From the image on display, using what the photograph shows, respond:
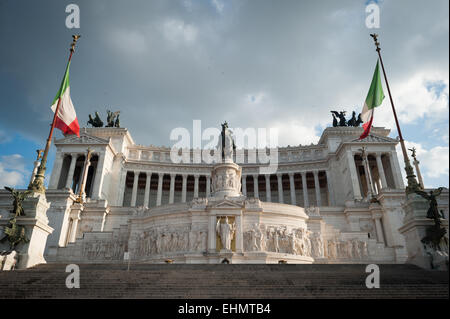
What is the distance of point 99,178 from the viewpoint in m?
51.1

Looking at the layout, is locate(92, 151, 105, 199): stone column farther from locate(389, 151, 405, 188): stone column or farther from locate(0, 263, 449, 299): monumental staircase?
locate(389, 151, 405, 188): stone column

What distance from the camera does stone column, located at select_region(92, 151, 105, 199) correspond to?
163ft

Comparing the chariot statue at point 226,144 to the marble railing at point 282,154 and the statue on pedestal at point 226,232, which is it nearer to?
the statue on pedestal at point 226,232

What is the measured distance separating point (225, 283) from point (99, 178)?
43517mm

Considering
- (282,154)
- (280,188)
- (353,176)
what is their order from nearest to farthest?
(353,176) → (280,188) → (282,154)

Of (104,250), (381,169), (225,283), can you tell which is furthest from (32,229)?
(381,169)

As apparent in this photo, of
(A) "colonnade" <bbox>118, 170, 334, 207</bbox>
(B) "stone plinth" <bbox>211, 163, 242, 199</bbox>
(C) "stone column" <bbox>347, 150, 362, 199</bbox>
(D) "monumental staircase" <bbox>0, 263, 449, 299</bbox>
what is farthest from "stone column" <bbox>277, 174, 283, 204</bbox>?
(D) "monumental staircase" <bbox>0, 263, 449, 299</bbox>

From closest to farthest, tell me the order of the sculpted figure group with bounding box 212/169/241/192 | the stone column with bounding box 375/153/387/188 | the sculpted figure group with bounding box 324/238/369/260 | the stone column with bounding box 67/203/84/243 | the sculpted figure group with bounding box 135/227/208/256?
the sculpted figure group with bounding box 135/227/208/256, the sculpted figure group with bounding box 324/238/369/260, the sculpted figure group with bounding box 212/169/241/192, the stone column with bounding box 67/203/84/243, the stone column with bounding box 375/153/387/188

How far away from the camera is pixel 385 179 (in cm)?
5181

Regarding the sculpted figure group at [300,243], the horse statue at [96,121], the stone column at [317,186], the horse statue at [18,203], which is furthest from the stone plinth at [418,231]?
the horse statue at [96,121]

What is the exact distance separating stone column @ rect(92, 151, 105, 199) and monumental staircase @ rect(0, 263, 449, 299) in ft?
117

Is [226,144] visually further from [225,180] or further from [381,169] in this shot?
[381,169]
